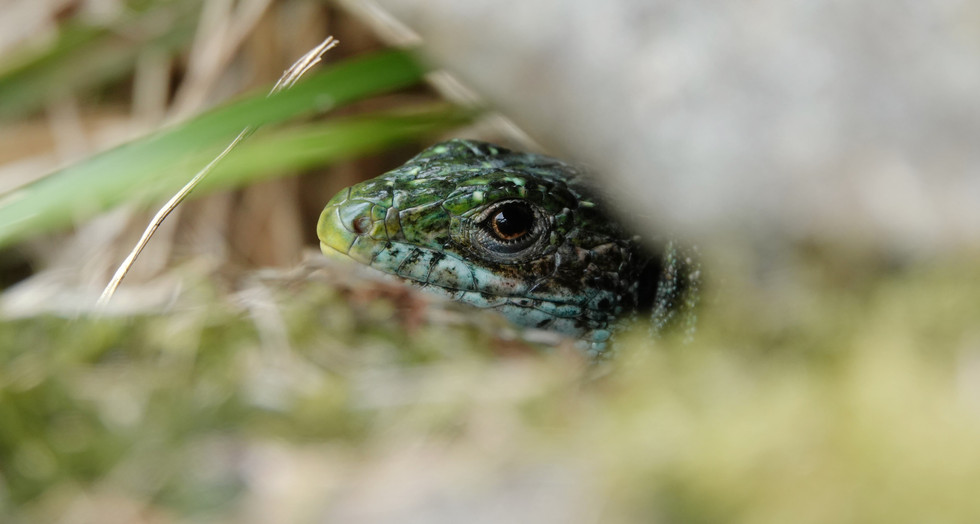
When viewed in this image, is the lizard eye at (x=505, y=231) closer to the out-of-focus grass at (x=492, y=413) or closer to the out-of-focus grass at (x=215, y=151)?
the out-of-focus grass at (x=492, y=413)

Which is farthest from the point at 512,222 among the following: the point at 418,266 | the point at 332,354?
the point at 332,354

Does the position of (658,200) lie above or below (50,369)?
above

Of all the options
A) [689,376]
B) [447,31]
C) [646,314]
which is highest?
[447,31]

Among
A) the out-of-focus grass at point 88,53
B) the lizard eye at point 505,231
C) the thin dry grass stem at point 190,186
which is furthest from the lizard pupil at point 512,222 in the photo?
the out-of-focus grass at point 88,53

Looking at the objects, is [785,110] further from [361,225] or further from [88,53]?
[88,53]

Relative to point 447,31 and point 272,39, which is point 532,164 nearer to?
point 447,31

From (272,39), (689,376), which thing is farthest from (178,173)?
(689,376)

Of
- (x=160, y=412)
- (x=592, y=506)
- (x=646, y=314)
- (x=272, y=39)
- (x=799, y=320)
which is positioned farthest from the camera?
(x=272, y=39)
